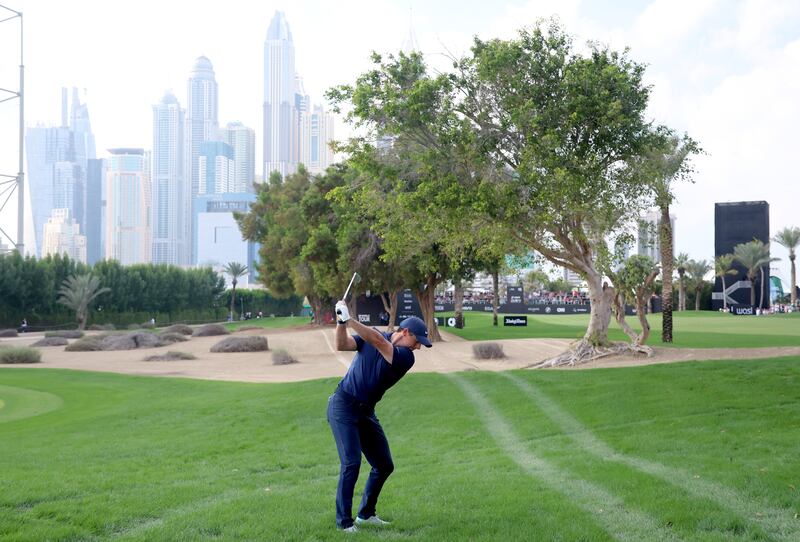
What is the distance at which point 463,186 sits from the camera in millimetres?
22562

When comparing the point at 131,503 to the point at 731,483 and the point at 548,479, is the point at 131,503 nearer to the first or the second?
the point at 548,479

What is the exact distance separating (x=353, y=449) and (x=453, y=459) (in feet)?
16.2

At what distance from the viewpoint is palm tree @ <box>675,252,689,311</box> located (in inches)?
3361

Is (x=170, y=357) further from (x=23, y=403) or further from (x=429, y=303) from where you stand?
(x=23, y=403)

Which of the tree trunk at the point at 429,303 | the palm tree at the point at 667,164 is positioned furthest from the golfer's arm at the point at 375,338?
the tree trunk at the point at 429,303

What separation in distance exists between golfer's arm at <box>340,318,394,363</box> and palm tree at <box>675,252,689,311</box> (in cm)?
8213

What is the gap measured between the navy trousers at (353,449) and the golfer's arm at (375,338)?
0.54 meters

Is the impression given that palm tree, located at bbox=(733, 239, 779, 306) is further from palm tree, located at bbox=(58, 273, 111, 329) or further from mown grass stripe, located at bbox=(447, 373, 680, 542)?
mown grass stripe, located at bbox=(447, 373, 680, 542)

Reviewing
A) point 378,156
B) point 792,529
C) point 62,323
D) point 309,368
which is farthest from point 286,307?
point 792,529

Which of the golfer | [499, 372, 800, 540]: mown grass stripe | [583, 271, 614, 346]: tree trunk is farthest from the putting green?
[583, 271, 614, 346]: tree trunk

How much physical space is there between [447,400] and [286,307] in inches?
3575

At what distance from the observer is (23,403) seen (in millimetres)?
19906

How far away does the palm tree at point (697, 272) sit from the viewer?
299 ft

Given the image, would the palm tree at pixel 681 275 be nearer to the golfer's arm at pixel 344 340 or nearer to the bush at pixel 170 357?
the bush at pixel 170 357
